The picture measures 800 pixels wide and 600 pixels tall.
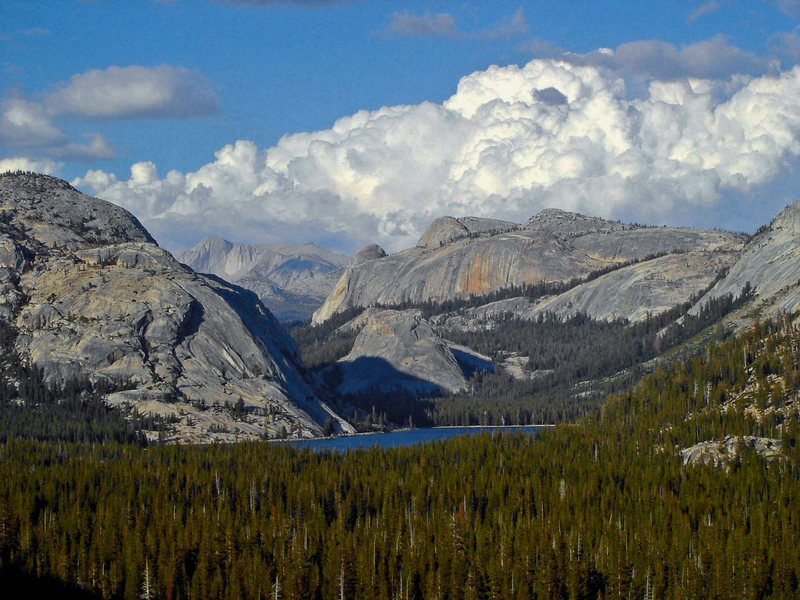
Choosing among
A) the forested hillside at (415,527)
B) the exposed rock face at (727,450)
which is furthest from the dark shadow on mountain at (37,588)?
the exposed rock face at (727,450)

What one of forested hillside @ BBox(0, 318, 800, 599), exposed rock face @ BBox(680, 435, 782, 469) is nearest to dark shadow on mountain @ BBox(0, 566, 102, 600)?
forested hillside @ BBox(0, 318, 800, 599)

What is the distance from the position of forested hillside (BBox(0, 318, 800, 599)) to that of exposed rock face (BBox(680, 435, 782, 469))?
0.84 meters

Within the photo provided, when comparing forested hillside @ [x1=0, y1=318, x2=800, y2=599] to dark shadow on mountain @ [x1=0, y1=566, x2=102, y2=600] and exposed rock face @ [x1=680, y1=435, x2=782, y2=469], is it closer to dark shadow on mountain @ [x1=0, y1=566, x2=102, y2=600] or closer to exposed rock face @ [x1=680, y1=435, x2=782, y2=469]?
exposed rock face @ [x1=680, y1=435, x2=782, y2=469]

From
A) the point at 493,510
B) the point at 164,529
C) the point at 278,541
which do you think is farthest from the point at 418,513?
the point at 164,529

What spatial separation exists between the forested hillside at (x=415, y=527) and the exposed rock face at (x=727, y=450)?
2.76 feet

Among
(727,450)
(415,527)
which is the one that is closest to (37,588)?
(415,527)

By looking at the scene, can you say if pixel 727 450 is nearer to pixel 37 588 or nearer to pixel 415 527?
pixel 415 527

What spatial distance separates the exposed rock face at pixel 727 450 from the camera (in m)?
185

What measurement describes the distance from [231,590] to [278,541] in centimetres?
1679

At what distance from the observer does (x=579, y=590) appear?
420 feet

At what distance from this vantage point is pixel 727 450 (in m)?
190

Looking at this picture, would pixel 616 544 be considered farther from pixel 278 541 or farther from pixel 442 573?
pixel 278 541

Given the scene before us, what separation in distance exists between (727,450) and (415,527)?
62.5 m

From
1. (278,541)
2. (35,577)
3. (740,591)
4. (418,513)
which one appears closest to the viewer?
(740,591)
